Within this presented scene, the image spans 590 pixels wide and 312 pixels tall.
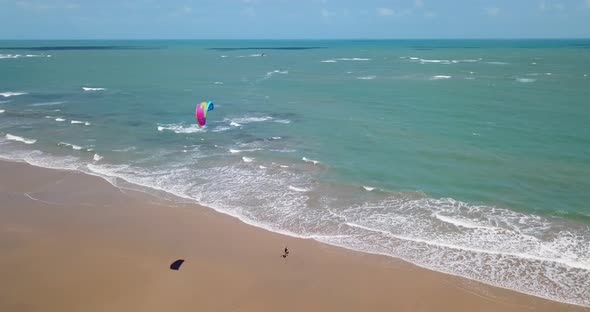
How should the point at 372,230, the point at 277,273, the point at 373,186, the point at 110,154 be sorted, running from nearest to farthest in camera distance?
1. the point at 277,273
2. the point at 372,230
3. the point at 373,186
4. the point at 110,154

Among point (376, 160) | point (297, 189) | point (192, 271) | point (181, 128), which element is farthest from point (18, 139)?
point (376, 160)

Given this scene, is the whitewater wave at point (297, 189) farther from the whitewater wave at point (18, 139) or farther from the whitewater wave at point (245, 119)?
the whitewater wave at point (18, 139)

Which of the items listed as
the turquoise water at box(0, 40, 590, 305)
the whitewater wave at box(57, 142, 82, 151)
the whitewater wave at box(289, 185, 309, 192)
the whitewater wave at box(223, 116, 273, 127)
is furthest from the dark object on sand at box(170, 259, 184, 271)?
the whitewater wave at box(223, 116, 273, 127)

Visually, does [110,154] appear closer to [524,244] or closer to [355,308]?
[355,308]

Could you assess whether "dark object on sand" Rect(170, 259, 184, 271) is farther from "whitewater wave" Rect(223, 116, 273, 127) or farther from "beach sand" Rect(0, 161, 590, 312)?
"whitewater wave" Rect(223, 116, 273, 127)

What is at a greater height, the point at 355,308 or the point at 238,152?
the point at 238,152

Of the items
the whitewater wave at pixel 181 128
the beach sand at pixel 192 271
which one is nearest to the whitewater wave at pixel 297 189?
the beach sand at pixel 192 271

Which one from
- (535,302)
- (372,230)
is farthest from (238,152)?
(535,302)
